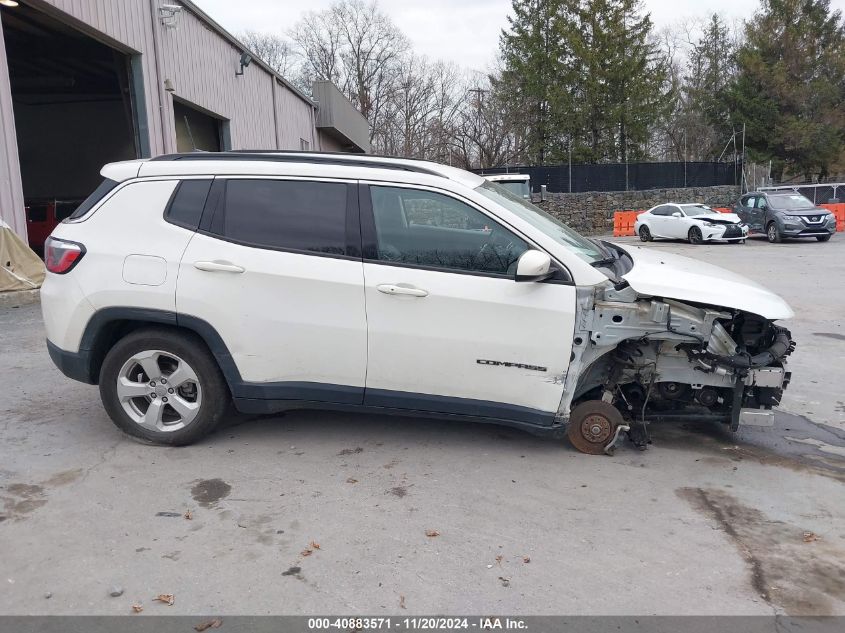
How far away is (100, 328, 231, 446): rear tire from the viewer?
4.55 meters

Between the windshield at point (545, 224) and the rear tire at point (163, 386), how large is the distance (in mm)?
2156

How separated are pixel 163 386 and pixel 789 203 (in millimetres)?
23480

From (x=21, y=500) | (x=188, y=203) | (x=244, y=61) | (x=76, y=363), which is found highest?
(x=244, y=61)

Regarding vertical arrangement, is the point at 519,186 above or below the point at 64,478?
above

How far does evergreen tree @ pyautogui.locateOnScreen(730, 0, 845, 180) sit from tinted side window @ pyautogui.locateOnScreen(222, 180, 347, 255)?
38.9 m

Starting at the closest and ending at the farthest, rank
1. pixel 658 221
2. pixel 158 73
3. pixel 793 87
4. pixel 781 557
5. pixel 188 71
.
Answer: pixel 781 557 < pixel 158 73 < pixel 188 71 < pixel 658 221 < pixel 793 87

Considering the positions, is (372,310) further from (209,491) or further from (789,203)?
(789,203)

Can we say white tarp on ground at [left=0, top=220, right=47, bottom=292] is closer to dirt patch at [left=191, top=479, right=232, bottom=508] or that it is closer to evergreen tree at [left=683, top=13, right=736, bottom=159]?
dirt patch at [left=191, top=479, right=232, bottom=508]

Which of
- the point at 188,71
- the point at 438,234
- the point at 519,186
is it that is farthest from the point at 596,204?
the point at 438,234

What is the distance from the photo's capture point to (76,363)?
467cm

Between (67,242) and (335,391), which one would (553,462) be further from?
(67,242)

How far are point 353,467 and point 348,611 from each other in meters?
1.50

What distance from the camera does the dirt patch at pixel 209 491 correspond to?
392 centimetres
